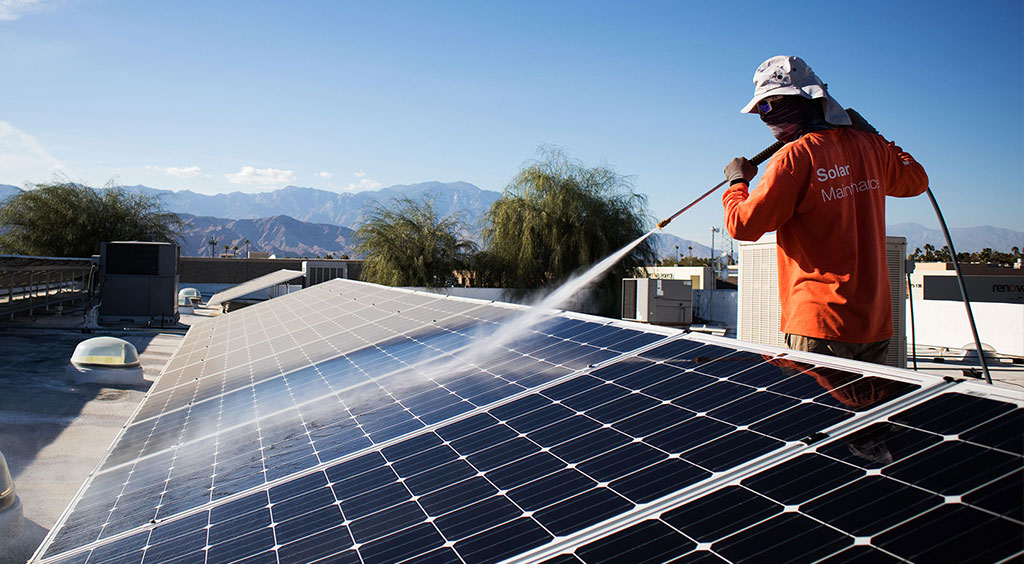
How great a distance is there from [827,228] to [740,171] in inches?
20.3

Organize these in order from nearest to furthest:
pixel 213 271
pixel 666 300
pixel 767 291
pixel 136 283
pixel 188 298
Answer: pixel 767 291
pixel 666 300
pixel 136 283
pixel 188 298
pixel 213 271

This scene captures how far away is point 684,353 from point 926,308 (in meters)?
19.1

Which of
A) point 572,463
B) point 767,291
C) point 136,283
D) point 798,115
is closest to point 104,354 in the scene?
point 136,283

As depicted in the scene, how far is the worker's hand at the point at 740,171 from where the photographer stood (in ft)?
10.8

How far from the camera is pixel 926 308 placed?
61.2 feet

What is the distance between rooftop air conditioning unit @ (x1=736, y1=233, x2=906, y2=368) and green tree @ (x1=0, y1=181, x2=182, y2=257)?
36317 millimetres

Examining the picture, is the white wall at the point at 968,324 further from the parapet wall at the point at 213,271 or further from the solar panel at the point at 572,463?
the parapet wall at the point at 213,271

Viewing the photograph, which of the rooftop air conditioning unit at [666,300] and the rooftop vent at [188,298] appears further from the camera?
the rooftop vent at [188,298]

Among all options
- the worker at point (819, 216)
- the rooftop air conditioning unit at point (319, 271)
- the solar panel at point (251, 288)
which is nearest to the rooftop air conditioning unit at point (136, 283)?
the solar panel at point (251, 288)

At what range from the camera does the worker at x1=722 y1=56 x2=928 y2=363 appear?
303 centimetres

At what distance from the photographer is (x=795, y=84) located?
314cm

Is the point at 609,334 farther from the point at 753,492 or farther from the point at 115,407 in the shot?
the point at 115,407

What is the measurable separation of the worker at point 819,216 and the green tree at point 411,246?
87.5 feet

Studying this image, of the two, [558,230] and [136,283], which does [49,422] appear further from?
[558,230]
